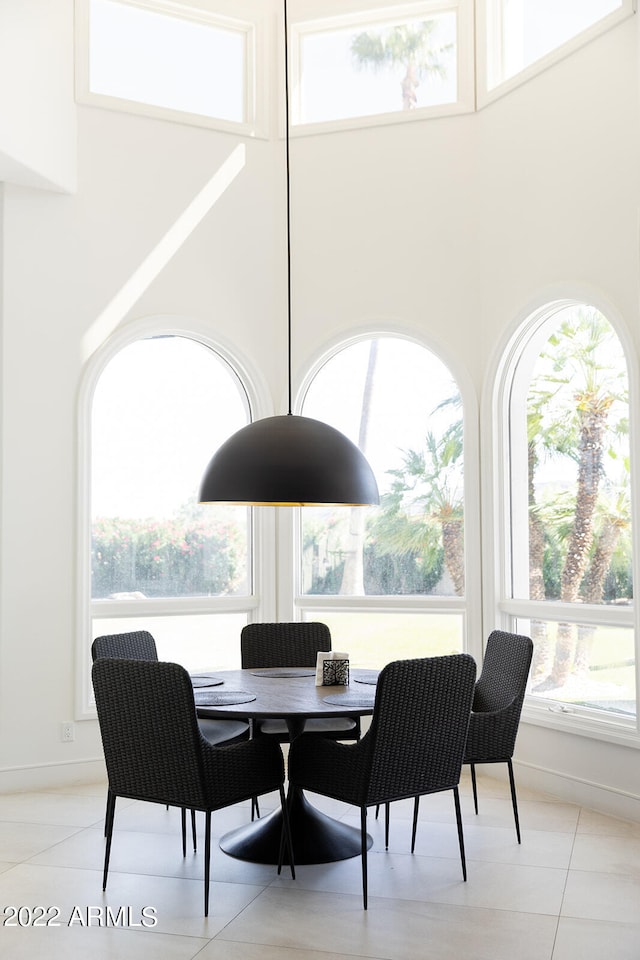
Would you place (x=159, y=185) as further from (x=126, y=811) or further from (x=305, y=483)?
(x=126, y=811)

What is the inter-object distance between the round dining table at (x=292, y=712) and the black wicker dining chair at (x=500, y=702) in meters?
0.50

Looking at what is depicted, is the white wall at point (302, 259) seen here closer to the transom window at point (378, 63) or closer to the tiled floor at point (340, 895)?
the transom window at point (378, 63)

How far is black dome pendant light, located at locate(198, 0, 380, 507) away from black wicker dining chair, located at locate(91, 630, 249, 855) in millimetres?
950

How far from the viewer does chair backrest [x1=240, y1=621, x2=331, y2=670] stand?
4.82 metres

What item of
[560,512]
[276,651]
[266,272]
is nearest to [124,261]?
[266,272]

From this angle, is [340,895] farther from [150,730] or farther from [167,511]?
[167,511]

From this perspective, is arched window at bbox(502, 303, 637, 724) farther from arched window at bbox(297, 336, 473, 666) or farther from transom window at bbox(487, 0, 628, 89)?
transom window at bbox(487, 0, 628, 89)

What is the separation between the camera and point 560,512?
4969 mm

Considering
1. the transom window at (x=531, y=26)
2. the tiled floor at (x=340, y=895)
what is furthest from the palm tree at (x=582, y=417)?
the transom window at (x=531, y=26)

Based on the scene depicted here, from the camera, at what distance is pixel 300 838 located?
382 cm

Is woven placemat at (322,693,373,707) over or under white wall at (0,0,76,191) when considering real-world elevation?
under

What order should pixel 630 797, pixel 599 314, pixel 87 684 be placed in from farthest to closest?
pixel 87 684
pixel 599 314
pixel 630 797

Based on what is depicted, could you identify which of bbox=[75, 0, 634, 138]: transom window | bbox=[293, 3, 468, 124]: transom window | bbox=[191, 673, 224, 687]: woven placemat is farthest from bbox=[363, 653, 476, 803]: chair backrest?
bbox=[293, 3, 468, 124]: transom window

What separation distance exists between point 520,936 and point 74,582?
3.05 m
